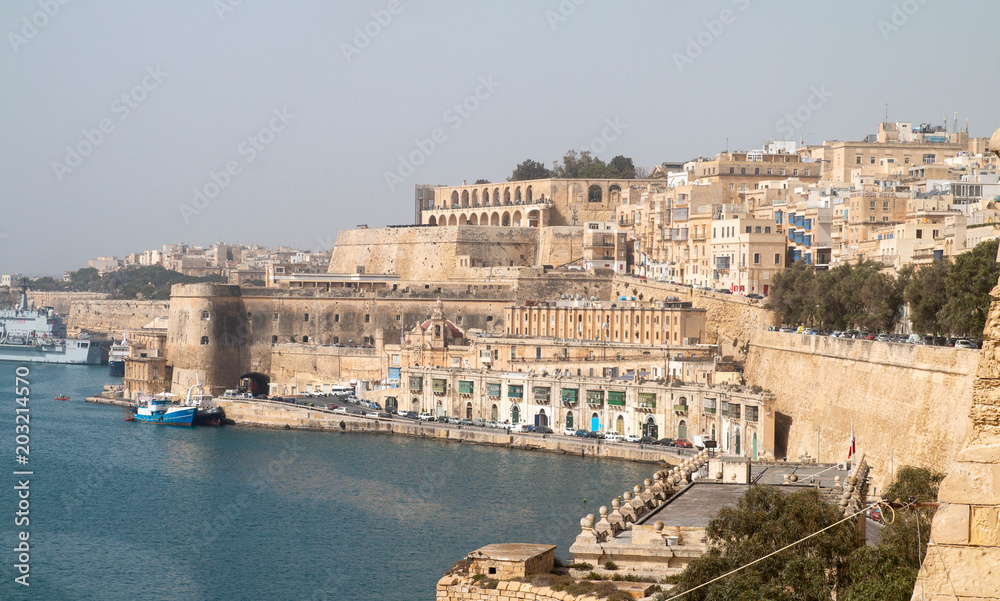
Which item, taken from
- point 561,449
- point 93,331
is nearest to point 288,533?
point 561,449

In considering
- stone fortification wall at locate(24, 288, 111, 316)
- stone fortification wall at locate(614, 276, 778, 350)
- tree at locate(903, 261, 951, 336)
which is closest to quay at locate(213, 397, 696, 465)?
stone fortification wall at locate(614, 276, 778, 350)

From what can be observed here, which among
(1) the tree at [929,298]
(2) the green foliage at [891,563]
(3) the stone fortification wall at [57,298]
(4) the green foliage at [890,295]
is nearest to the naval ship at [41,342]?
(3) the stone fortification wall at [57,298]

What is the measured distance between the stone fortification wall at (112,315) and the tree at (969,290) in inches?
2440

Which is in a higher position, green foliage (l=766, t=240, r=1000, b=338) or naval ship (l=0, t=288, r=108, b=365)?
green foliage (l=766, t=240, r=1000, b=338)

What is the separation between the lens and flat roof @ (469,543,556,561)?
10.9m

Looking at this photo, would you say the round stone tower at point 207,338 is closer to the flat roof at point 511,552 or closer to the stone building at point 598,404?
the stone building at point 598,404

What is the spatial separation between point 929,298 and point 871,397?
2.86 metres

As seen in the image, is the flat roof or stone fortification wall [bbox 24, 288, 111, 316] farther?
stone fortification wall [bbox 24, 288, 111, 316]

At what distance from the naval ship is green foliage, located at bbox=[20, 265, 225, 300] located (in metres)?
9.60

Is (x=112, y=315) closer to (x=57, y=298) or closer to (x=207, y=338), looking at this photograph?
(x=57, y=298)

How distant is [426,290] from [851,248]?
2043 cm

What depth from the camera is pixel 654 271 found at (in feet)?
170

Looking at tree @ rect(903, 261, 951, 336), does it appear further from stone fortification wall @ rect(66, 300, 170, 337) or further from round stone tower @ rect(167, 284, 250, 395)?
stone fortification wall @ rect(66, 300, 170, 337)

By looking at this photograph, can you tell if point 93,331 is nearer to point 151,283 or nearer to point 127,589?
point 151,283
